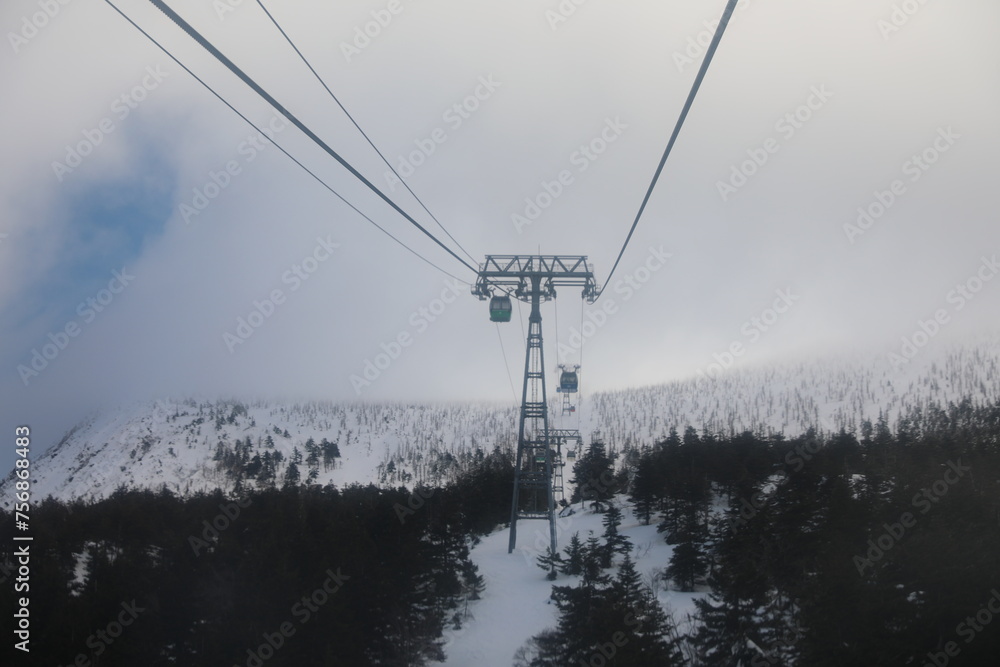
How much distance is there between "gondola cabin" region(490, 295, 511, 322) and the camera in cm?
2519

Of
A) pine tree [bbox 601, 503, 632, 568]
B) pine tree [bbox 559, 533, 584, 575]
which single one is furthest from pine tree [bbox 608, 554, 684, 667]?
pine tree [bbox 559, 533, 584, 575]

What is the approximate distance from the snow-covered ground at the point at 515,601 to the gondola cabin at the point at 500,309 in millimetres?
19671

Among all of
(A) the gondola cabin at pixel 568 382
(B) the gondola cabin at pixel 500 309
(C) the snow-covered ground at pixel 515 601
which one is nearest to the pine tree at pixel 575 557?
(C) the snow-covered ground at pixel 515 601

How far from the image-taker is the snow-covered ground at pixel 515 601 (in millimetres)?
35656

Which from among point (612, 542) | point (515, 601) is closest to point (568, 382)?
point (612, 542)

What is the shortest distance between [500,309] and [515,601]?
79.7ft

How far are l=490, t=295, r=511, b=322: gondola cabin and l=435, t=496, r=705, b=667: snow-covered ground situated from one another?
1967 cm

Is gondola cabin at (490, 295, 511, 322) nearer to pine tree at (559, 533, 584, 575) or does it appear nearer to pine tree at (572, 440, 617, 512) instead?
pine tree at (559, 533, 584, 575)

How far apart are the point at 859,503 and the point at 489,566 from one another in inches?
1010

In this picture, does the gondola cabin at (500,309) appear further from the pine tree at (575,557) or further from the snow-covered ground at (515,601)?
the pine tree at (575,557)

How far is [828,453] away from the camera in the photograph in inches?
2125

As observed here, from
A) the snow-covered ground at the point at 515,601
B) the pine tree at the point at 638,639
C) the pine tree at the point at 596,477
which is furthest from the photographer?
the pine tree at the point at 596,477

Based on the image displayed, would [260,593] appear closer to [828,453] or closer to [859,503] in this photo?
[859,503]

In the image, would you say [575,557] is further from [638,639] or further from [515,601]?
[638,639]
